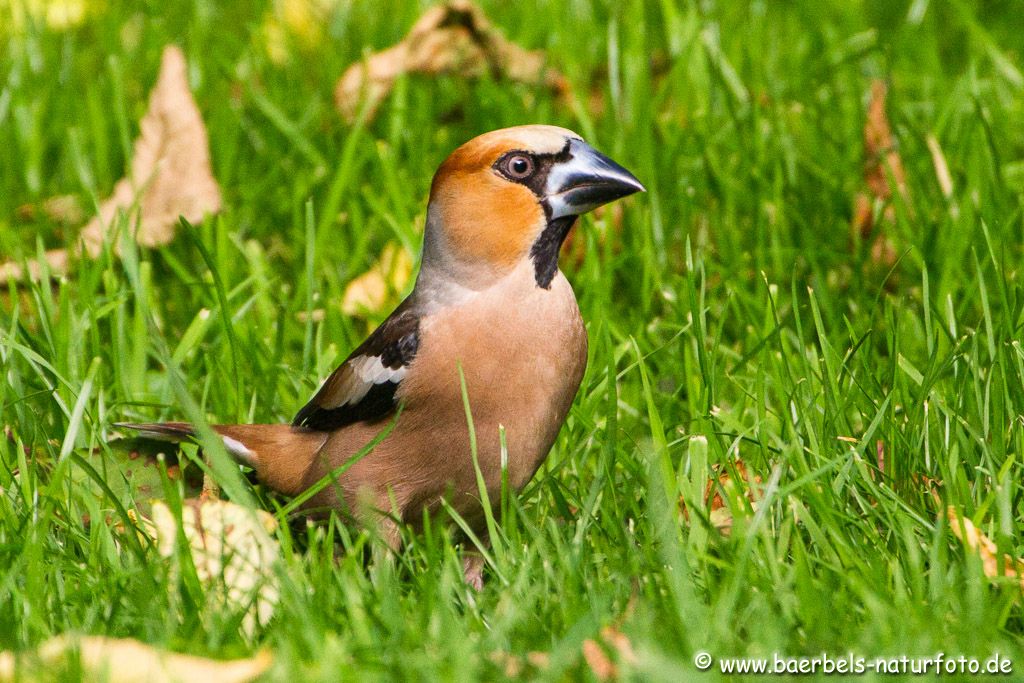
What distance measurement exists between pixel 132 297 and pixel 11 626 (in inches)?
86.9

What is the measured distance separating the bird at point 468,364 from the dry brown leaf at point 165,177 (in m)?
1.62

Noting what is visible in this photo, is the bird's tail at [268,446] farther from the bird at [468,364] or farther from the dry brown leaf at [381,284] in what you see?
the dry brown leaf at [381,284]

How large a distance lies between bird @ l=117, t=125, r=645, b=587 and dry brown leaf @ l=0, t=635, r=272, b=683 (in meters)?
0.83

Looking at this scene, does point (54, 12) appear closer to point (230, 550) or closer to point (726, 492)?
point (230, 550)

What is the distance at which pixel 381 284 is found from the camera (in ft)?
15.5

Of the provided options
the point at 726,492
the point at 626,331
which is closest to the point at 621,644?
the point at 726,492

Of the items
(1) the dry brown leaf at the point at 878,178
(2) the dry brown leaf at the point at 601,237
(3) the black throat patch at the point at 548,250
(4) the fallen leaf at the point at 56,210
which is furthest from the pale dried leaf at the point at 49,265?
(1) the dry brown leaf at the point at 878,178

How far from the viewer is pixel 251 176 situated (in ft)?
17.8

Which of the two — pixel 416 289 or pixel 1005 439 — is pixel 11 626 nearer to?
pixel 416 289

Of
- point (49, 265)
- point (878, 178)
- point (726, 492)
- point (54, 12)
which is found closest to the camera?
point (726, 492)

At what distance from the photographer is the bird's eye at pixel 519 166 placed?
3365 millimetres

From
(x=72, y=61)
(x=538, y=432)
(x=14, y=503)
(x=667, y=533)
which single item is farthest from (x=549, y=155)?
(x=72, y=61)

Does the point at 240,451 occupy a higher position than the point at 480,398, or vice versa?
the point at 480,398

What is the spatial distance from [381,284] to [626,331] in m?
0.93
